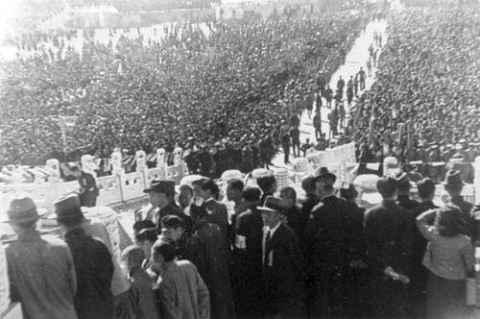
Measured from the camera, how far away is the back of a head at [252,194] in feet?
13.5

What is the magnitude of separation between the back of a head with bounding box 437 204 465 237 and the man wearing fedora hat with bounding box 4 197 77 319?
7.46 feet

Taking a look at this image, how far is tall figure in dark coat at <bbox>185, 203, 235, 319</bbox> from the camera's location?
3701 mm

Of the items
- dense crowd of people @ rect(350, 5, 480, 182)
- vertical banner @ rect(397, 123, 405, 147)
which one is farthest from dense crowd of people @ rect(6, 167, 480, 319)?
vertical banner @ rect(397, 123, 405, 147)

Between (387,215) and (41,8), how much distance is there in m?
5.59

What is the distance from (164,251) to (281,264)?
896 millimetres

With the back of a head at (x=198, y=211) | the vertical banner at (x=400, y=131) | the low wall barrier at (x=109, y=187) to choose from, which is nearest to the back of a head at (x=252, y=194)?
the back of a head at (x=198, y=211)

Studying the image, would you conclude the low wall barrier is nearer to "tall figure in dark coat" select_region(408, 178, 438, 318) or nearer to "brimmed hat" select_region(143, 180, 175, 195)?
"brimmed hat" select_region(143, 180, 175, 195)

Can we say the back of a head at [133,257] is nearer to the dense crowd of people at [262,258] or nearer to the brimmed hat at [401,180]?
the dense crowd of people at [262,258]

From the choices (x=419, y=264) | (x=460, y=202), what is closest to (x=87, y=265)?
(x=419, y=264)

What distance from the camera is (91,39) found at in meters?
8.92

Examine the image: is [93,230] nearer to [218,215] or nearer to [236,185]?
[218,215]

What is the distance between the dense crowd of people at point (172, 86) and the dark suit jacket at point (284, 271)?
4800 millimetres

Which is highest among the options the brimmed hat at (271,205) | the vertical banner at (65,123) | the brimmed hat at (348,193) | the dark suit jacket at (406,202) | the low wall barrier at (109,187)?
the vertical banner at (65,123)

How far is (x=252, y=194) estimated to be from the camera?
13.5 feet
